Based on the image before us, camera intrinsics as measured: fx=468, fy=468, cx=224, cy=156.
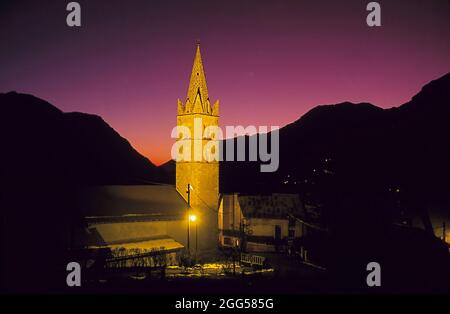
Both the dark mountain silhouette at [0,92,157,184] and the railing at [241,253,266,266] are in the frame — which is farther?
the dark mountain silhouette at [0,92,157,184]

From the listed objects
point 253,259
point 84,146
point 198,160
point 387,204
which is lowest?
point 253,259

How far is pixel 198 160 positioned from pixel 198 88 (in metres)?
9.06

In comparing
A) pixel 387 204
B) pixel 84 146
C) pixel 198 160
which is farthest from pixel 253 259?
pixel 84 146

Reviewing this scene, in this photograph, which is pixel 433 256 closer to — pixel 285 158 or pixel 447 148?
pixel 447 148

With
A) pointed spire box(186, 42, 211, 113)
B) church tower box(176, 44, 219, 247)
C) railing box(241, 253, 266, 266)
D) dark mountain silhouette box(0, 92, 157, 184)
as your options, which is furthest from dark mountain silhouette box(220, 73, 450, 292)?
dark mountain silhouette box(0, 92, 157, 184)

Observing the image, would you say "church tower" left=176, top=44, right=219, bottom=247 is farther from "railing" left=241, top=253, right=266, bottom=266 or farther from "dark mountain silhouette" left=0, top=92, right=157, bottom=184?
"dark mountain silhouette" left=0, top=92, right=157, bottom=184

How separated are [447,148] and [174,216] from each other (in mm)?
31170

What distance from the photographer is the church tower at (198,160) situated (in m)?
58.5

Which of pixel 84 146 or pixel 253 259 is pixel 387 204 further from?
pixel 84 146

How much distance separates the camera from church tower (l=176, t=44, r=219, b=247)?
2303 inches

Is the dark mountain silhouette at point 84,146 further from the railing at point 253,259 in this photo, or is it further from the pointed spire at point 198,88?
the railing at point 253,259

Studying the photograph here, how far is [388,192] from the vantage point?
39500mm

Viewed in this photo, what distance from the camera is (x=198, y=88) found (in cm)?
5884

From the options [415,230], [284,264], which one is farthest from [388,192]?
[284,264]
